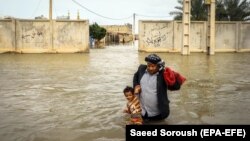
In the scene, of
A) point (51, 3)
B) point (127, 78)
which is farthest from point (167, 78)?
point (51, 3)

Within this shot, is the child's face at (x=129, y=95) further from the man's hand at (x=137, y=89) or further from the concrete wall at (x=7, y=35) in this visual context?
the concrete wall at (x=7, y=35)

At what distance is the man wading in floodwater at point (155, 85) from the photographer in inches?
234

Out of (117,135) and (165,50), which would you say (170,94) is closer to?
(117,135)

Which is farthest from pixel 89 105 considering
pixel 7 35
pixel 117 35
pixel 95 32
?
pixel 117 35

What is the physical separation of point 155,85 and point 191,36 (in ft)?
72.5

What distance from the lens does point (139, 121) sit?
19.8ft

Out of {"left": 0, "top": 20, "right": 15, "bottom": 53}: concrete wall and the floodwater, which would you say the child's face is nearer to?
the floodwater

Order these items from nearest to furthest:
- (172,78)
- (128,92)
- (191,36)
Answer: (172,78) → (128,92) → (191,36)

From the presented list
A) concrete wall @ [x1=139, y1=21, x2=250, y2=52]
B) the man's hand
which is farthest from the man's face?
concrete wall @ [x1=139, y1=21, x2=250, y2=52]

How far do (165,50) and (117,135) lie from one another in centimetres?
2176

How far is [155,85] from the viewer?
6156 mm

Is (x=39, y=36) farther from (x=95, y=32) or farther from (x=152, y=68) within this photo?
(x=152, y=68)

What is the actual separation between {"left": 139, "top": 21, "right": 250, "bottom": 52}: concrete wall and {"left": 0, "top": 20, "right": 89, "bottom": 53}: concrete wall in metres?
4.26

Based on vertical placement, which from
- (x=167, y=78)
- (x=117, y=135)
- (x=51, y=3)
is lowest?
(x=117, y=135)
